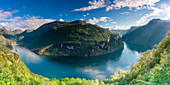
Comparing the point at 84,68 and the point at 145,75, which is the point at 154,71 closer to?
the point at 145,75

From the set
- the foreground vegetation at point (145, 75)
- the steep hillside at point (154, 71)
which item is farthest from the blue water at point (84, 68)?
the steep hillside at point (154, 71)

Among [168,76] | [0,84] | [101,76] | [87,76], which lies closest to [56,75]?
[87,76]

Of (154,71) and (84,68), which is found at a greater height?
(154,71)

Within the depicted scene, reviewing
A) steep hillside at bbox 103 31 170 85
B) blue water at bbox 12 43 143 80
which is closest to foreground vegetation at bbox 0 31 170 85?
steep hillside at bbox 103 31 170 85

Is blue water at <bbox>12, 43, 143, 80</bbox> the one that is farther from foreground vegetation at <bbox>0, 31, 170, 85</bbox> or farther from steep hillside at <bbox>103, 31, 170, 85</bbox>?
steep hillside at <bbox>103, 31, 170, 85</bbox>

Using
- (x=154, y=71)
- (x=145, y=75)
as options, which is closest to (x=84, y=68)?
(x=145, y=75)

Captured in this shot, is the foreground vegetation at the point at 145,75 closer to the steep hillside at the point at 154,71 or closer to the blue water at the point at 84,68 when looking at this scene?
the steep hillside at the point at 154,71

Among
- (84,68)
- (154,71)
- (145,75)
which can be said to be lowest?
(84,68)

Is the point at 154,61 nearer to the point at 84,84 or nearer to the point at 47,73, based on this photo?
the point at 84,84

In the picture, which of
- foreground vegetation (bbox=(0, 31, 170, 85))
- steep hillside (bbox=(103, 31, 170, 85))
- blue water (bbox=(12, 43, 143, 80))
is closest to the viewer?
steep hillside (bbox=(103, 31, 170, 85))

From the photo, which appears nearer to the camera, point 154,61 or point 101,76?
point 154,61

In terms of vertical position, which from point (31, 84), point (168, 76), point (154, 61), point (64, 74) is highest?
point (168, 76)
